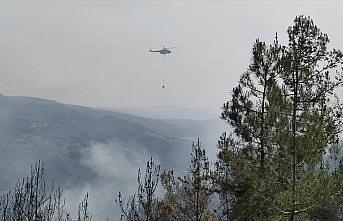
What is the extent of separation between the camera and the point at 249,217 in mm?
14086

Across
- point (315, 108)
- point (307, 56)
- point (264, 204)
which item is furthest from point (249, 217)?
point (307, 56)

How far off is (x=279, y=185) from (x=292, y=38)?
3487 millimetres

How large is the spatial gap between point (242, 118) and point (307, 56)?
441 cm

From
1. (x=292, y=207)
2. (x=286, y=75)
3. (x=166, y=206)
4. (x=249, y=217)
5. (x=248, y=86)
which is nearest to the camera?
(x=292, y=207)

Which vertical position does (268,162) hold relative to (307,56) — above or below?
below

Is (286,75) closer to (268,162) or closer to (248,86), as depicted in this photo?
(268,162)

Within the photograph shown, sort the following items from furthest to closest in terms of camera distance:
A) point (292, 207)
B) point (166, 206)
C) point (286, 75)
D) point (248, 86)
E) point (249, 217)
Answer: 1. point (166, 206)
2. point (248, 86)
3. point (249, 217)
4. point (286, 75)
5. point (292, 207)

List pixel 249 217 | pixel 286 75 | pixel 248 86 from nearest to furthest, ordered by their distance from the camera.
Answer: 1. pixel 286 75
2. pixel 249 217
3. pixel 248 86

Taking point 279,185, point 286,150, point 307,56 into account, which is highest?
point 307,56

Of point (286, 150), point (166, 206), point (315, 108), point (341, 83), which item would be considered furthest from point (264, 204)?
point (166, 206)

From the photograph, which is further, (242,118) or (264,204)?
(242,118)

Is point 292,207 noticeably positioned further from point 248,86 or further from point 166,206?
point 166,206

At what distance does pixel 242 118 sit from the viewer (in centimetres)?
1628

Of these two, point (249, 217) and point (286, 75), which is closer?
point (286, 75)
